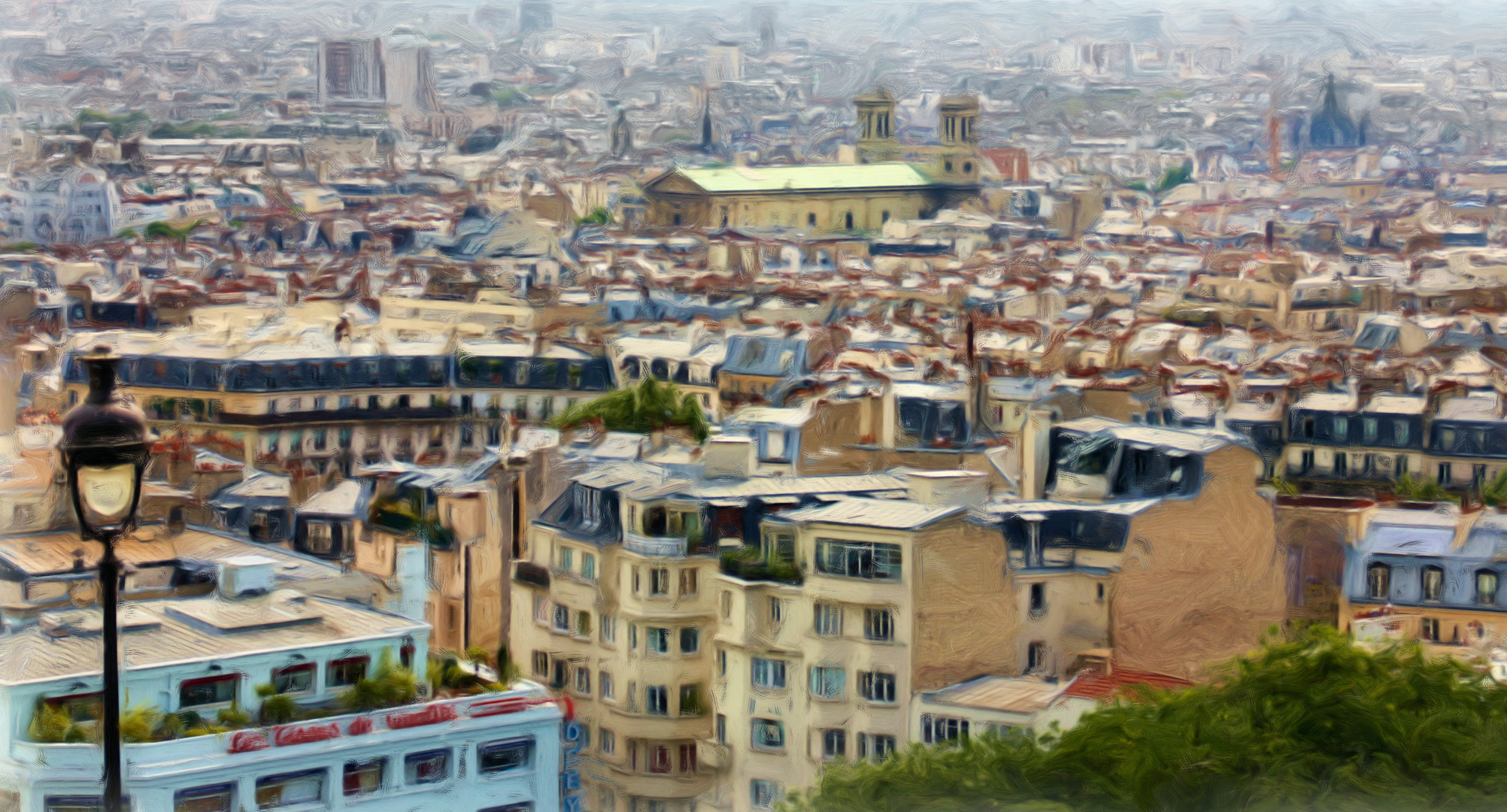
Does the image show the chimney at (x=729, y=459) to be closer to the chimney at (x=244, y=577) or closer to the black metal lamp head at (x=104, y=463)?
the chimney at (x=244, y=577)

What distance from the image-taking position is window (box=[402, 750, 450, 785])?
761 cm

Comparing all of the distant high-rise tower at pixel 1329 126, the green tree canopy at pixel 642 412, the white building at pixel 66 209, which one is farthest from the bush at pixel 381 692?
the distant high-rise tower at pixel 1329 126

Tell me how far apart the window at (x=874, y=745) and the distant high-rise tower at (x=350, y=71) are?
267ft

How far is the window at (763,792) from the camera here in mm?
9305

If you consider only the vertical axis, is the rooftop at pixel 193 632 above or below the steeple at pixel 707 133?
below

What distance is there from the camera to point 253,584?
8.47 meters

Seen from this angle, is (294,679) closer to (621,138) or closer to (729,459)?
(729,459)

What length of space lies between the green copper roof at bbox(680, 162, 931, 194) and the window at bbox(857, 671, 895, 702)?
147ft

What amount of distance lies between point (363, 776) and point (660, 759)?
249 centimetres

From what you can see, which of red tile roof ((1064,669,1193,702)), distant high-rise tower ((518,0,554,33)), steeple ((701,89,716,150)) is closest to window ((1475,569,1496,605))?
red tile roof ((1064,669,1193,702))

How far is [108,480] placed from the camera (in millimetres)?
3295

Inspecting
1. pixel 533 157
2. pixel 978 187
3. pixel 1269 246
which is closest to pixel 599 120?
pixel 533 157

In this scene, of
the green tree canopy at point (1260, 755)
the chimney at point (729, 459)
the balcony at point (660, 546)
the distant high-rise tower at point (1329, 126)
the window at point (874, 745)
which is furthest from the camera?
the distant high-rise tower at point (1329, 126)

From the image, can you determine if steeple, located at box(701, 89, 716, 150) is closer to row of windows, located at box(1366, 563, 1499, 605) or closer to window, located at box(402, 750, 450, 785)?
row of windows, located at box(1366, 563, 1499, 605)
